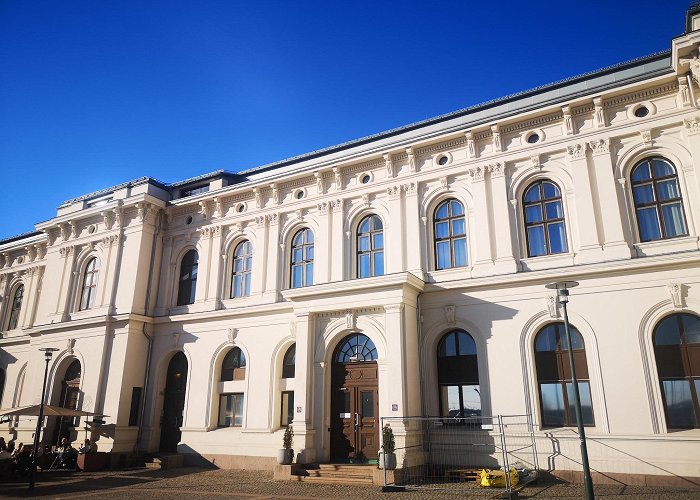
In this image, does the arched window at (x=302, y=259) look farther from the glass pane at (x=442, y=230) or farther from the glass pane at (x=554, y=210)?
the glass pane at (x=554, y=210)

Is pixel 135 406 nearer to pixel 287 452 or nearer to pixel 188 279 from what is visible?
pixel 188 279

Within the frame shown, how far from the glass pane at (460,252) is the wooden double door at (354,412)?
14.7ft

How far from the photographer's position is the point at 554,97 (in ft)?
58.1

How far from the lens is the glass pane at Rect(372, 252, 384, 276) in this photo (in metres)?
19.0

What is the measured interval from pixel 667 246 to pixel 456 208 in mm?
6474

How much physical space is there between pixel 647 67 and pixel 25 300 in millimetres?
31051

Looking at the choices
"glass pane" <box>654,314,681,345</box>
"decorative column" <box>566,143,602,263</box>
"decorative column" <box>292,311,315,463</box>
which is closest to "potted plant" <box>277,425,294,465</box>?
"decorative column" <box>292,311,315,463</box>

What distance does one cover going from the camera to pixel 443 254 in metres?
18.0

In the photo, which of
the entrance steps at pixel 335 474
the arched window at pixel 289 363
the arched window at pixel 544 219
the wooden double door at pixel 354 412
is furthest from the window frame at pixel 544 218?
the arched window at pixel 289 363

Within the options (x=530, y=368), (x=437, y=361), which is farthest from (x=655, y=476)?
(x=437, y=361)

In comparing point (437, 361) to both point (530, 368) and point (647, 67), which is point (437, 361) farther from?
point (647, 67)

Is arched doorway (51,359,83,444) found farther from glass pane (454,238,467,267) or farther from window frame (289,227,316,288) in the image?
glass pane (454,238,467,267)

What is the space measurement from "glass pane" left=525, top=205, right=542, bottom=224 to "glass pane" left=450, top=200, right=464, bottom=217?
7.19ft

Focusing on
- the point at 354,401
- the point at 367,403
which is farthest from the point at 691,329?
the point at 354,401
